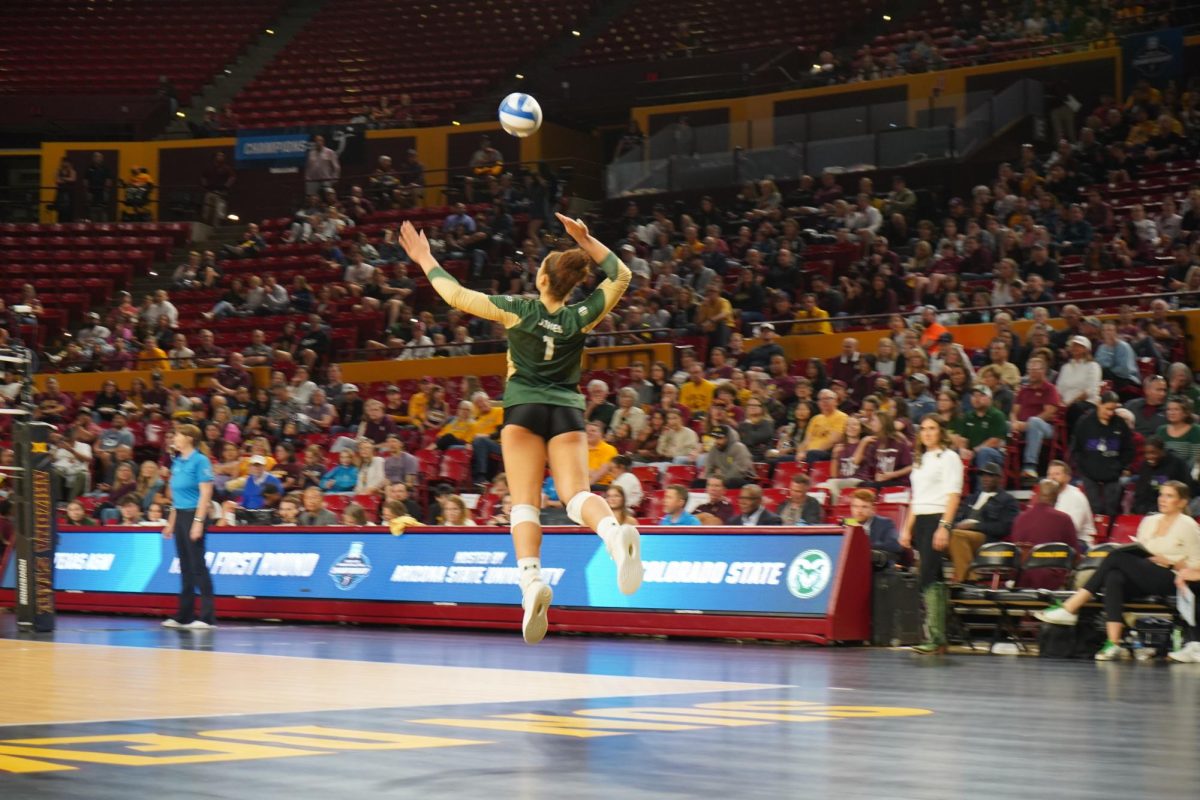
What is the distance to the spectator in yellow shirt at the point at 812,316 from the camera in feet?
68.5

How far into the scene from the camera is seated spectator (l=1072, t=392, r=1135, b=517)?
14242mm

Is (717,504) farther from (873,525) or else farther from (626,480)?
(873,525)

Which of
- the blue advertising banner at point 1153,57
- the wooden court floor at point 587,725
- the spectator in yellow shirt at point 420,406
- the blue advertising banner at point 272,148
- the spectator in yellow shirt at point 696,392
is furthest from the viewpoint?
the blue advertising banner at point 272,148

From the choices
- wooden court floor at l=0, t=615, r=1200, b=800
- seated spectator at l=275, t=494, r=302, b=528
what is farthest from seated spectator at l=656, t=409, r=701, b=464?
wooden court floor at l=0, t=615, r=1200, b=800

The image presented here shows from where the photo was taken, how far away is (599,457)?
17.0 metres

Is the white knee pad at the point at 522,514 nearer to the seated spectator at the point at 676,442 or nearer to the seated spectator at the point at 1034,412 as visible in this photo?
the seated spectator at the point at 1034,412

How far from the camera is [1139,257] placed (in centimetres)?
2028

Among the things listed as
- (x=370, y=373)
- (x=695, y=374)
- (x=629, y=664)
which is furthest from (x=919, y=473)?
(x=370, y=373)

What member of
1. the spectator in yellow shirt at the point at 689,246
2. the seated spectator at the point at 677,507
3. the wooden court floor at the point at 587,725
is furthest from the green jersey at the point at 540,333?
the spectator in yellow shirt at the point at 689,246

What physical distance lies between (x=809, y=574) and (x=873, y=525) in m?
1.07

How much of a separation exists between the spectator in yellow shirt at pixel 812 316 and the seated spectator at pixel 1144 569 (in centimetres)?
931

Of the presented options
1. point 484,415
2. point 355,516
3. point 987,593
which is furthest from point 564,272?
point 484,415

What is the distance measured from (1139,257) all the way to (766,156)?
8.05 metres

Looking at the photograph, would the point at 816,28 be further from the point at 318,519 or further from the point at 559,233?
the point at 318,519
